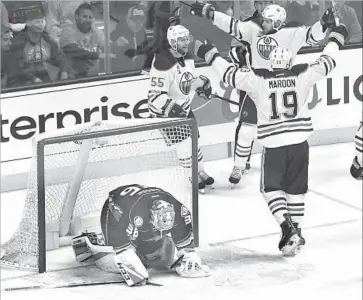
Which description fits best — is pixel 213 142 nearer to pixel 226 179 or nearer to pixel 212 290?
pixel 226 179

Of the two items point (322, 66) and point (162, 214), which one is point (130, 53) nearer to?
point (322, 66)

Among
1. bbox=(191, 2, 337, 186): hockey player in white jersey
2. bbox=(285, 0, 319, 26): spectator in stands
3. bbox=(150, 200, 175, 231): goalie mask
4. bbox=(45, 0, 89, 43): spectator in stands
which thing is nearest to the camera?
bbox=(150, 200, 175, 231): goalie mask

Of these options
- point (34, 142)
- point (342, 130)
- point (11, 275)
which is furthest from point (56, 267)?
point (342, 130)

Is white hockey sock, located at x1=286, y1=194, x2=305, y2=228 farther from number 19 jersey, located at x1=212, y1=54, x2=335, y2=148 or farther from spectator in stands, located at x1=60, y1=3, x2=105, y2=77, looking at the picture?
spectator in stands, located at x1=60, y1=3, x2=105, y2=77

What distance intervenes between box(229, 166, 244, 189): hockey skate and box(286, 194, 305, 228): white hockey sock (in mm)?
1106

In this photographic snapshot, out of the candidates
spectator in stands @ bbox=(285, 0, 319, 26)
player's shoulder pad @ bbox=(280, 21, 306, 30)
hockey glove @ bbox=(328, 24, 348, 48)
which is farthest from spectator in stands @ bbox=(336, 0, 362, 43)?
hockey glove @ bbox=(328, 24, 348, 48)

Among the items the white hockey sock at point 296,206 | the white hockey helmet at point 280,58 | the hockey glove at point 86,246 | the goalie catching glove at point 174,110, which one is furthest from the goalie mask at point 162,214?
the goalie catching glove at point 174,110

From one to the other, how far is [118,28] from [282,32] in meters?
0.94

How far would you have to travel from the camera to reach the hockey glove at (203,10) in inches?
212

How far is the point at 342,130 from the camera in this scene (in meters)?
6.47

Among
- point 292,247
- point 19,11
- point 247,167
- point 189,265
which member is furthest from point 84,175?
point 247,167

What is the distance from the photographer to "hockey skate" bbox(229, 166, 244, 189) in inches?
219

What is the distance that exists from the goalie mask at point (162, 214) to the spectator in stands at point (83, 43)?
184cm

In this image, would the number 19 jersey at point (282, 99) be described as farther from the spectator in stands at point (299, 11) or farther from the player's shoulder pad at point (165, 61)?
the spectator in stands at point (299, 11)
